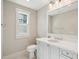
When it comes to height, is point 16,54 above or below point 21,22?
below

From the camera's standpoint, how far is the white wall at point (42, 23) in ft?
9.49

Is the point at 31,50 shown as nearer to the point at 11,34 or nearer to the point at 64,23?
the point at 11,34

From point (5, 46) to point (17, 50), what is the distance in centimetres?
55

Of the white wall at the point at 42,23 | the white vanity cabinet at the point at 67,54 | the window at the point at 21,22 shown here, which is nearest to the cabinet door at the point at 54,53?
the white vanity cabinet at the point at 67,54

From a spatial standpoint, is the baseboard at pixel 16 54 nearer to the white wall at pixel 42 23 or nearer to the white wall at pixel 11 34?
the white wall at pixel 11 34

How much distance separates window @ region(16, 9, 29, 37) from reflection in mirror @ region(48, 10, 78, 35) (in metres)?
1.17

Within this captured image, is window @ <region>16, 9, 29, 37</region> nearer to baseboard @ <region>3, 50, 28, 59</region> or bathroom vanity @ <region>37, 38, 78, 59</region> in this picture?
baseboard @ <region>3, 50, 28, 59</region>

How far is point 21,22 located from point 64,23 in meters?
1.81

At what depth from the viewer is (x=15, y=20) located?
2.74m

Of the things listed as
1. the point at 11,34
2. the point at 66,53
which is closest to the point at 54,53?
the point at 66,53

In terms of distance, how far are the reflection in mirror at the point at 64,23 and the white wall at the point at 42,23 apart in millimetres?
362

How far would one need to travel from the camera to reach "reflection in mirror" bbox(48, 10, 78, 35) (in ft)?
5.47

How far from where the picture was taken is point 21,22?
3066 mm

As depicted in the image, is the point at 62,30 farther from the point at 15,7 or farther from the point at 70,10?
the point at 15,7
